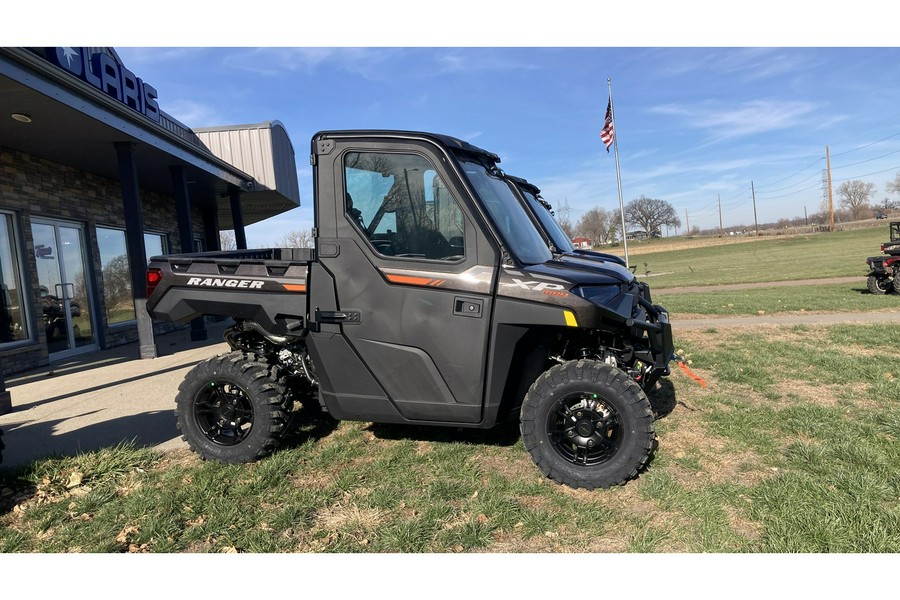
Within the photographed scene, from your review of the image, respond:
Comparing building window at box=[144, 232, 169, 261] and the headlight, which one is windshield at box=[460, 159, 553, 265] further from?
building window at box=[144, 232, 169, 261]

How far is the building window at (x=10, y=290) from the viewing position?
8.58 meters

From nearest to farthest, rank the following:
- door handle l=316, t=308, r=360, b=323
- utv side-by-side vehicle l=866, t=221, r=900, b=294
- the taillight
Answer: door handle l=316, t=308, r=360, b=323 < the taillight < utv side-by-side vehicle l=866, t=221, r=900, b=294

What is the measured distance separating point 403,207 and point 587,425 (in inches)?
75.2

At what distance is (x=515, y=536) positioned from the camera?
2.87 metres

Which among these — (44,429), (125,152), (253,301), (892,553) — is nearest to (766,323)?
(892,553)

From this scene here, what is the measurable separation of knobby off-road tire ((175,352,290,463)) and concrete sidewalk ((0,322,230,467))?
61cm

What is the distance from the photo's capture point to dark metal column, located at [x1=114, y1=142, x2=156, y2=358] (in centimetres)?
897

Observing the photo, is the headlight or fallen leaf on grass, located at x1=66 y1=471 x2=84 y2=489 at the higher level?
the headlight

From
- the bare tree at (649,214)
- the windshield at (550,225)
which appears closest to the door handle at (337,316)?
the windshield at (550,225)

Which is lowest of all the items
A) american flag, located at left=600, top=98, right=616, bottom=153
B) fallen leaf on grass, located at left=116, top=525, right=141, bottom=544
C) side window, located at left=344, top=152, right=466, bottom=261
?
fallen leaf on grass, located at left=116, top=525, right=141, bottom=544

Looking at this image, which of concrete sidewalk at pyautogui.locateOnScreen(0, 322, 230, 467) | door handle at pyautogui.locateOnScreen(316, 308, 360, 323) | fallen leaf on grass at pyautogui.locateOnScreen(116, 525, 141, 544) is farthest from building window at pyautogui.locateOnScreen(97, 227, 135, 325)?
door handle at pyautogui.locateOnScreen(316, 308, 360, 323)

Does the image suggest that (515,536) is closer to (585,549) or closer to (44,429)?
(585,549)

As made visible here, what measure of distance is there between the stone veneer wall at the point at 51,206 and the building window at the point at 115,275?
0.20 metres

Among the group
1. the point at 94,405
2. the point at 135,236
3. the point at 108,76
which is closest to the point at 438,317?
the point at 94,405
